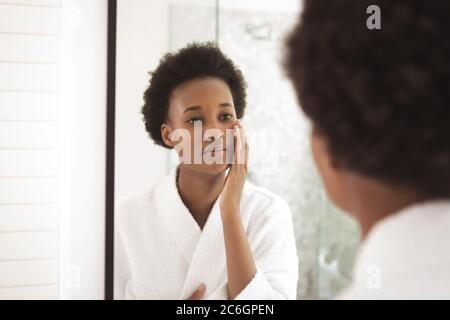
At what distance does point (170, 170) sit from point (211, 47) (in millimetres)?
251

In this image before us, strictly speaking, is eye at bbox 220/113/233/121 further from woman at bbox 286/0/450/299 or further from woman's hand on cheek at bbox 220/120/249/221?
woman at bbox 286/0/450/299

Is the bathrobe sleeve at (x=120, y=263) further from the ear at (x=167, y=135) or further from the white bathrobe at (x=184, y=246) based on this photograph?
the ear at (x=167, y=135)

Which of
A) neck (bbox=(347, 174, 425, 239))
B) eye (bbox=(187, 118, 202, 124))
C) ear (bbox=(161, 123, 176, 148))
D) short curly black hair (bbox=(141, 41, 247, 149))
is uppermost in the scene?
short curly black hair (bbox=(141, 41, 247, 149))

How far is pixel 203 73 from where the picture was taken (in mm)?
938

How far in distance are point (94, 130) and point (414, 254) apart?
0.68 meters

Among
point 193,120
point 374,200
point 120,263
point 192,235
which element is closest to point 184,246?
point 192,235

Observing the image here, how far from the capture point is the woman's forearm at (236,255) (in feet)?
3.04

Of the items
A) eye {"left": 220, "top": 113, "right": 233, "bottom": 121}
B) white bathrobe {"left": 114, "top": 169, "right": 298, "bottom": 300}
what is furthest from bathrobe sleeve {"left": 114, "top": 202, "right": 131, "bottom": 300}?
eye {"left": 220, "top": 113, "right": 233, "bottom": 121}

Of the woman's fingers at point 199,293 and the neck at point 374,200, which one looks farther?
the woman's fingers at point 199,293

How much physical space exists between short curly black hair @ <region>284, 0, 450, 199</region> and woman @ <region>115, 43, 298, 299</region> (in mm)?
422

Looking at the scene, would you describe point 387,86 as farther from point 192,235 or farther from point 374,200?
point 192,235

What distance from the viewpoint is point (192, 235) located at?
3.17ft

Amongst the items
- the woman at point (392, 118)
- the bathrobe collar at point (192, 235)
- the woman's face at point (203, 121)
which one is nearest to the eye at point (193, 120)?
the woman's face at point (203, 121)

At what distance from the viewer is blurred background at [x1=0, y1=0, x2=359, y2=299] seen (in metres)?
0.97
